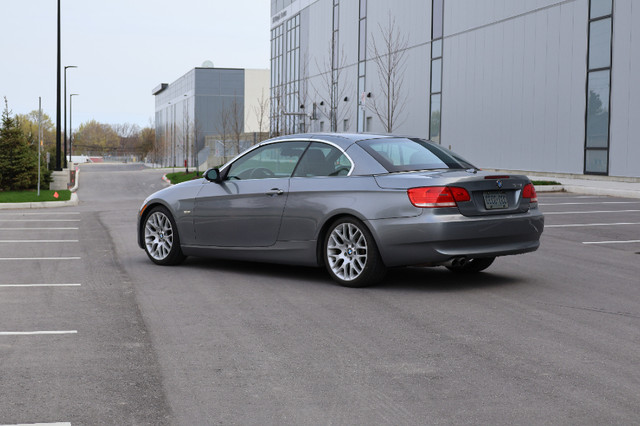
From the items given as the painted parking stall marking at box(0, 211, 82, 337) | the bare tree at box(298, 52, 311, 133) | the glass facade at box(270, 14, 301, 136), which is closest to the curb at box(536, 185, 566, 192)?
the painted parking stall marking at box(0, 211, 82, 337)

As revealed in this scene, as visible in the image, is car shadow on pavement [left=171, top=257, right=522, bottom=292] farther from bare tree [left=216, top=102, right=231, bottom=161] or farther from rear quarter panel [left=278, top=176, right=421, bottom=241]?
bare tree [left=216, top=102, right=231, bottom=161]

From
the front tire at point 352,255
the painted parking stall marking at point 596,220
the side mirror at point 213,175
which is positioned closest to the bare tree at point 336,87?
the painted parking stall marking at point 596,220

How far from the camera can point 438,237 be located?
7.53m

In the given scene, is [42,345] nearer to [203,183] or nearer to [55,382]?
[55,382]

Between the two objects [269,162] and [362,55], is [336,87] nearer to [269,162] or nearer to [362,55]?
[362,55]

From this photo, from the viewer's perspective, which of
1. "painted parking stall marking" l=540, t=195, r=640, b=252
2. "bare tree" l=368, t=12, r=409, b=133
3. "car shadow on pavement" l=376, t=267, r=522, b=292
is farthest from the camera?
"bare tree" l=368, t=12, r=409, b=133

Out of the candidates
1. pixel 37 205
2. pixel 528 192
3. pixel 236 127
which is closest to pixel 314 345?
pixel 528 192

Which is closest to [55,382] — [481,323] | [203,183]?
[481,323]

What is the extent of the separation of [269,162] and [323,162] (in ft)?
2.70

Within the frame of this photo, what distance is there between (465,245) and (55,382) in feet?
13.8

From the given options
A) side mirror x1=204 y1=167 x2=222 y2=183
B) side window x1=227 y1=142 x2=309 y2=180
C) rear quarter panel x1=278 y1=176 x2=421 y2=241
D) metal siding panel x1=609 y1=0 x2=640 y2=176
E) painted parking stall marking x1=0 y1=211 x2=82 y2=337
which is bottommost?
painted parking stall marking x1=0 y1=211 x2=82 y2=337

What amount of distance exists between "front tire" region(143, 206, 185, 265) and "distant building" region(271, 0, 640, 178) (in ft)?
71.8

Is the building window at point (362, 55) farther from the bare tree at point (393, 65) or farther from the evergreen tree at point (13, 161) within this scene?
the evergreen tree at point (13, 161)

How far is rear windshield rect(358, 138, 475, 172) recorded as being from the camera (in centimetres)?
816
